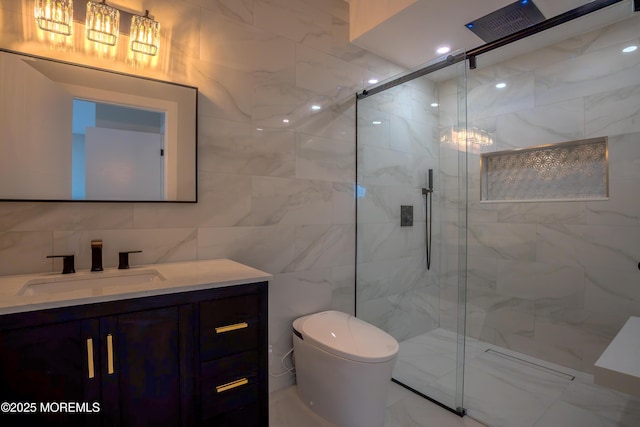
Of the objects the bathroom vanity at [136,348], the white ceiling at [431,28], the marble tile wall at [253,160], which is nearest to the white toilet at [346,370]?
the marble tile wall at [253,160]

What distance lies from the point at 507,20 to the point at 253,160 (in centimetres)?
183

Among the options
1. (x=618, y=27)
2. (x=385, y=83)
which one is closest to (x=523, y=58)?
(x=618, y=27)

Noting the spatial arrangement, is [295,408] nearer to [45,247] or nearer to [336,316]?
[336,316]

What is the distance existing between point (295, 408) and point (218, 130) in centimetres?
170

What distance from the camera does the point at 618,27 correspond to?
6.82 feet

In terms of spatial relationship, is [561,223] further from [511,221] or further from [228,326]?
[228,326]

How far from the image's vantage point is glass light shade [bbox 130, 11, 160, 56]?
151cm

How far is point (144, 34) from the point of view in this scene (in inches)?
60.2

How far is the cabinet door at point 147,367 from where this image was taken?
1059mm

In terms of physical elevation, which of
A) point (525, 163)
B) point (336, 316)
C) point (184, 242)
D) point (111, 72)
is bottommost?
point (336, 316)

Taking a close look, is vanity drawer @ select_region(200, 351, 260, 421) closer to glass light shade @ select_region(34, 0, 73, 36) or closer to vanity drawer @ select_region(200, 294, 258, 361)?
vanity drawer @ select_region(200, 294, 258, 361)

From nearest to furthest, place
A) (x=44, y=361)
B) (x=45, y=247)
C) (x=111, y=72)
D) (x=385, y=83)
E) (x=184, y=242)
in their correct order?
(x=44, y=361) → (x=45, y=247) → (x=111, y=72) → (x=184, y=242) → (x=385, y=83)

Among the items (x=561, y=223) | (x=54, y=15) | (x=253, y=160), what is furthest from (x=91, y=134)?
(x=561, y=223)

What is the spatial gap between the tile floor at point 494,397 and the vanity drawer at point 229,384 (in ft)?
1.75
